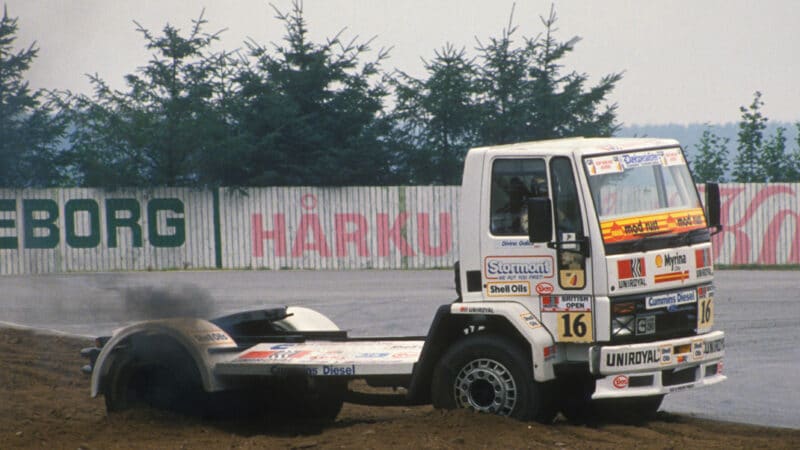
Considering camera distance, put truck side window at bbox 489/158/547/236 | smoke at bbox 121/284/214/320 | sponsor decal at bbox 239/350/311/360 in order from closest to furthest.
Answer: truck side window at bbox 489/158/547/236 → sponsor decal at bbox 239/350/311/360 → smoke at bbox 121/284/214/320

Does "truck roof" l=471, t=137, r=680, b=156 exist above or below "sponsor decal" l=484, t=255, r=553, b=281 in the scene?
above

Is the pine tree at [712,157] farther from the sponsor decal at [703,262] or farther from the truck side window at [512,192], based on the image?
the truck side window at [512,192]

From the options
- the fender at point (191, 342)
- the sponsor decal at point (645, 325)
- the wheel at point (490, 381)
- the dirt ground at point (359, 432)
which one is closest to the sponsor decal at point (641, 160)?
the sponsor decal at point (645, 325)

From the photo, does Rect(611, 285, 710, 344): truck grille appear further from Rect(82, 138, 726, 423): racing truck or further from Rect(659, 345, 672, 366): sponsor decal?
Rect(659, 345, 672, 366): sponsor decal

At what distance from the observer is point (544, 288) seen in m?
9.95

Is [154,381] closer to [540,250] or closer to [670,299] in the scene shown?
[540,250]

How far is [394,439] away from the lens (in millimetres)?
9930

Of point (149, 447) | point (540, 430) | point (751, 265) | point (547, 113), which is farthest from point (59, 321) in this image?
point (751, 265)

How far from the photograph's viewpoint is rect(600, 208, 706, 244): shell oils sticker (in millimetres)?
9773

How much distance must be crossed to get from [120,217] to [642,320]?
26.2 metres

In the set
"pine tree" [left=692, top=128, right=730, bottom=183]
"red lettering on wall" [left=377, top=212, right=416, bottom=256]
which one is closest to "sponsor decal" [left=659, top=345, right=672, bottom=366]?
"red lettering on wall" [left=377, top=212, right=416, bottom=256]

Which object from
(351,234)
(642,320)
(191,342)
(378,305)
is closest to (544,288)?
(642,320)

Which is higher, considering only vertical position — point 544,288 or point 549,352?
point 544,288

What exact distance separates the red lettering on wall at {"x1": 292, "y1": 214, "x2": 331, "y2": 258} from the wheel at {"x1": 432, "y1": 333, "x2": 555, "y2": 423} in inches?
929
